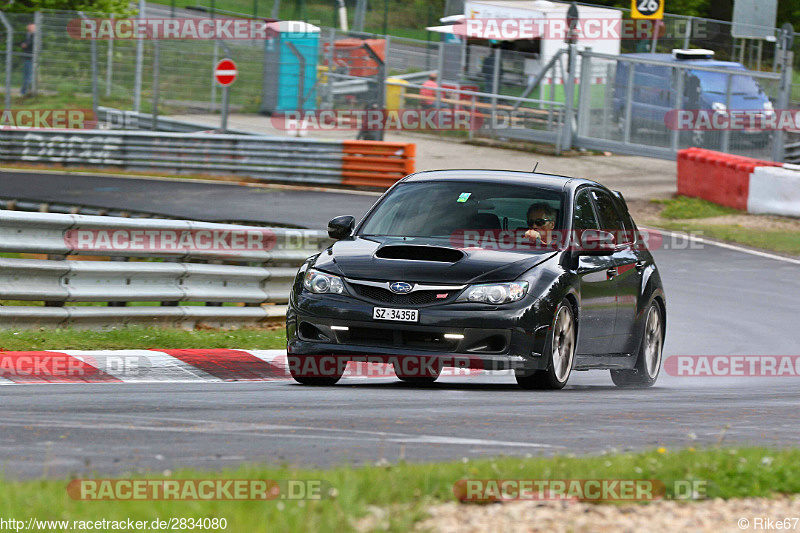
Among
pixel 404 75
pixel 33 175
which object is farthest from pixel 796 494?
pixel 404 75

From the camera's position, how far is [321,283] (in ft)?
29.6

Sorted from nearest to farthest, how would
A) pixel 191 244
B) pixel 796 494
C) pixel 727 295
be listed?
pixel 796 494 → pixel 191 244 → pixel 727 295

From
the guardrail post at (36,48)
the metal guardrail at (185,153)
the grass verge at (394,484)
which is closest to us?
the grass verge at (394,484)

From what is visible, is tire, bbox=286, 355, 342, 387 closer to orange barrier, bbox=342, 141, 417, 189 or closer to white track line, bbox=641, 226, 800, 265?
white track line, bbox=641, 226, 800, 265

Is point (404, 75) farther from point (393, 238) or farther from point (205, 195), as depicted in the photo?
point (393, 238)

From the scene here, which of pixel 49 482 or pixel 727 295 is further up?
pixel 49 482

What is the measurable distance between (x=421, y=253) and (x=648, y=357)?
116 inches

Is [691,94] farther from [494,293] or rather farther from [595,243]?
[494,293]

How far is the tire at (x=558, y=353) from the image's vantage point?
9008mm

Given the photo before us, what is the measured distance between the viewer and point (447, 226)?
9641mm

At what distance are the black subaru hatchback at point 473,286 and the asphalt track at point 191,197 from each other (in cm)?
978

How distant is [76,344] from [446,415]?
383cm

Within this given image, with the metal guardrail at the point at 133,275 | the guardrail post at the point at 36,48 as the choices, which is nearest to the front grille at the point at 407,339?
the metal guardrail at the point at 133,275

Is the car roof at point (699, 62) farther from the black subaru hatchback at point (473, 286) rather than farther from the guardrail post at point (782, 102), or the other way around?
the black subaru hatchback at point (473, 286)
